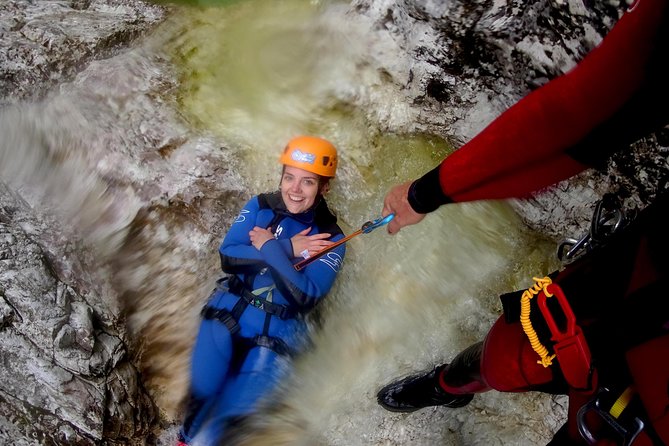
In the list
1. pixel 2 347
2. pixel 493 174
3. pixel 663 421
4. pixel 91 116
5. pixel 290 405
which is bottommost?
pixel 290 405

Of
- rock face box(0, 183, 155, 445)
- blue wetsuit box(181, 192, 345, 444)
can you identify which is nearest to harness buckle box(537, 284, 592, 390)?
blue wetsuit box(181, 192, 345, 444)

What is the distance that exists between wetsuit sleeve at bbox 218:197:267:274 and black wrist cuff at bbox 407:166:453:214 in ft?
4.95

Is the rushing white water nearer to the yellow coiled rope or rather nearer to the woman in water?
the woman in water

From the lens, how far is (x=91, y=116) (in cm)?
Result: 411

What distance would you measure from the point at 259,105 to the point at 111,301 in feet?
6.84

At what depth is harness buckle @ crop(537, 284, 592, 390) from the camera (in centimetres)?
185

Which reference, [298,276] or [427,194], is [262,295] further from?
[427,194]

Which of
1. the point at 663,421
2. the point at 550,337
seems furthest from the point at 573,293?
the point at 663,421

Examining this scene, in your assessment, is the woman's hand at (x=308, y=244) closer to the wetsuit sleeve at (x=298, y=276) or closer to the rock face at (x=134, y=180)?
the wetsuit sleeve at (x=298, y=276)

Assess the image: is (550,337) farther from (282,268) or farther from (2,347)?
(2,347)

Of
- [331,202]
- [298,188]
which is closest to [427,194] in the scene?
[298,188]

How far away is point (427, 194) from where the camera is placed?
2.14 meters

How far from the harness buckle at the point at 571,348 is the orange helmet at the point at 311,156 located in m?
2.04

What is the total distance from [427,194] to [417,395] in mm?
1681
